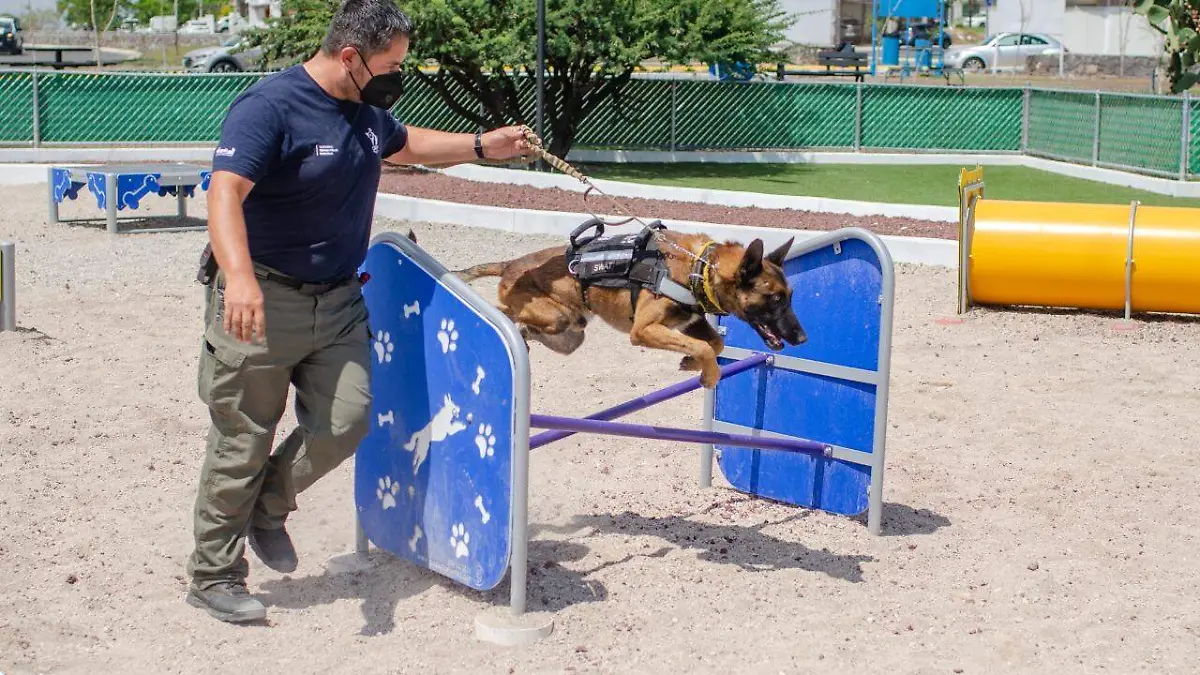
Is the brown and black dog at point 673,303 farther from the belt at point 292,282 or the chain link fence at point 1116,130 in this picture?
the chain link fence at point 1116,130

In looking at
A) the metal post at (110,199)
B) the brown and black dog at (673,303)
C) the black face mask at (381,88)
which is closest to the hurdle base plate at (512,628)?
the brown and black dog at (673,303)

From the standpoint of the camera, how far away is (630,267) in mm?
5000

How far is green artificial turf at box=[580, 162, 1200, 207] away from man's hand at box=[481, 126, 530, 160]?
12.7 m

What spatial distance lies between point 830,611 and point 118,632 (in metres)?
2.45

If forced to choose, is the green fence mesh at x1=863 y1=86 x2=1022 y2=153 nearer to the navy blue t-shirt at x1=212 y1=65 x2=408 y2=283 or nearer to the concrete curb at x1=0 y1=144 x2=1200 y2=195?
the concrete curb at x1=0 y1=144 x2=1200 y2=195

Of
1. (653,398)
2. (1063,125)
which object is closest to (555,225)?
(653,398)

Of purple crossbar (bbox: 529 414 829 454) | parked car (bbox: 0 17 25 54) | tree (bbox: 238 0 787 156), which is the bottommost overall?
purple crossbar (bbox: 529 414 829 454)

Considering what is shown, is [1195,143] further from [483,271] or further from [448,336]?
[448,336]

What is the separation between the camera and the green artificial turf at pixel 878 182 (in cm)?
1814

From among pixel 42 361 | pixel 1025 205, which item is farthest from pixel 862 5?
pixel 42 361

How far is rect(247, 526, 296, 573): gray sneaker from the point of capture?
15.8 ft

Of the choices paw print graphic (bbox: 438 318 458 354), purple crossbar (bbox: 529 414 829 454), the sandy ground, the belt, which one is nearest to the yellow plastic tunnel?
the sandy ground

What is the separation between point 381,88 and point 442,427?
120 cm

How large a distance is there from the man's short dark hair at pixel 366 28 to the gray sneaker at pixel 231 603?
1.83 m
